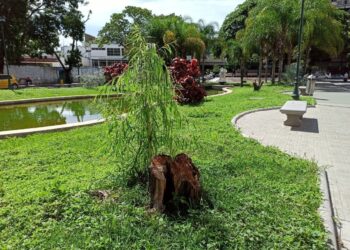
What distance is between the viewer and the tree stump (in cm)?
337

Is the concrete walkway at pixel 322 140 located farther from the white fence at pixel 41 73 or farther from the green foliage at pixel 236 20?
the green foliage at pixel 236 20

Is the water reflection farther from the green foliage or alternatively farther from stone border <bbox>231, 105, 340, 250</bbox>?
the green foliage

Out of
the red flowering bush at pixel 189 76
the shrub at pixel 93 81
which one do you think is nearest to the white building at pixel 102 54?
the shrub at pixel 93 81

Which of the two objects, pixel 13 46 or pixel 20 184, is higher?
pixel 13 46

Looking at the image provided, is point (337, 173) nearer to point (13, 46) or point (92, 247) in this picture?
point (92, 247)

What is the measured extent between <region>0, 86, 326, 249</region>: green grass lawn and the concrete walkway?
33 cm

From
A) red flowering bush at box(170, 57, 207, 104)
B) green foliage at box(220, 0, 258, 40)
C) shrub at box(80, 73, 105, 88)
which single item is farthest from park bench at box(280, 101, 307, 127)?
green foliage at box(220, 0, 258, 40)

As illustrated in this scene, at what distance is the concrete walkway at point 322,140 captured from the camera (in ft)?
13.6

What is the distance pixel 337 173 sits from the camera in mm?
5176

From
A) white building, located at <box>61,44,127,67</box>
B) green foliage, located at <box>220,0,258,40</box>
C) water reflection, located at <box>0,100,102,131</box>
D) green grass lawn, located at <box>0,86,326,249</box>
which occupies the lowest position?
water reflection, located at <box>0,100,102,131</box>

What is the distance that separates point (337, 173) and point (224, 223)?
294 centimetres

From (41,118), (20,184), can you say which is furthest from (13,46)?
(20,184)

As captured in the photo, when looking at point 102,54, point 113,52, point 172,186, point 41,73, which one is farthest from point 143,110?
point 102,54

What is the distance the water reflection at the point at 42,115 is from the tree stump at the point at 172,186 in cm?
631
